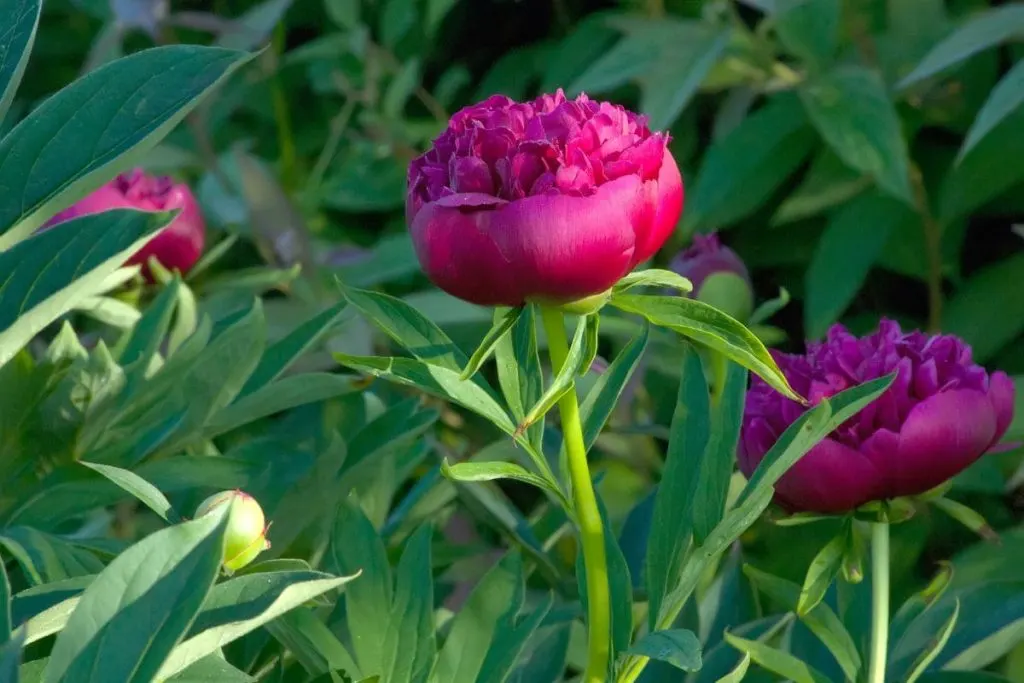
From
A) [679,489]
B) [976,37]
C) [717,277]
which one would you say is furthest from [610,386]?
[976,37]

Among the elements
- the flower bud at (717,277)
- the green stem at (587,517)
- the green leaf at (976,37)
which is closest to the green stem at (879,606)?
the green stem at (587,517)

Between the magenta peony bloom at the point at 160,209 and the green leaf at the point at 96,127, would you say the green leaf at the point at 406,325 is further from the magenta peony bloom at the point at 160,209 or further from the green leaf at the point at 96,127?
the magenta peony bloom at the point at 160,209

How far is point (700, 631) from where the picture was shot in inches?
24.9

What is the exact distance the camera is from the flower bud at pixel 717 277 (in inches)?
29.6

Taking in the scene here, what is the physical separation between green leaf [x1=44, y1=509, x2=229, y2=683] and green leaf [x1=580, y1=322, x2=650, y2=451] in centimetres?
18

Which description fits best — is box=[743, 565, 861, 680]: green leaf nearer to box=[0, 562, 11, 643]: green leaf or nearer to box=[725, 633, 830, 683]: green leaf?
box=[725, 633, 830, 683]: green leaf

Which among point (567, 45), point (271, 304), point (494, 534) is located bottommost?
point (494, 534)

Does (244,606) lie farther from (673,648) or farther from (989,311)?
(989,311)

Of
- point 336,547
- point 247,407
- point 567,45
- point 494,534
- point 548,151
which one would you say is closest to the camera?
point 548,151

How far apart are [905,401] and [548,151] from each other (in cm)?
19

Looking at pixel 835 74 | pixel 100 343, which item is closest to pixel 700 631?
pixel 100 343

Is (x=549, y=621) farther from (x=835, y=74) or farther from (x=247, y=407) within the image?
(x=835, y=74)

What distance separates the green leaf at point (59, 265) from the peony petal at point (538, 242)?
4.2 inches

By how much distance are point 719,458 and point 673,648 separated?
103 millimetres
